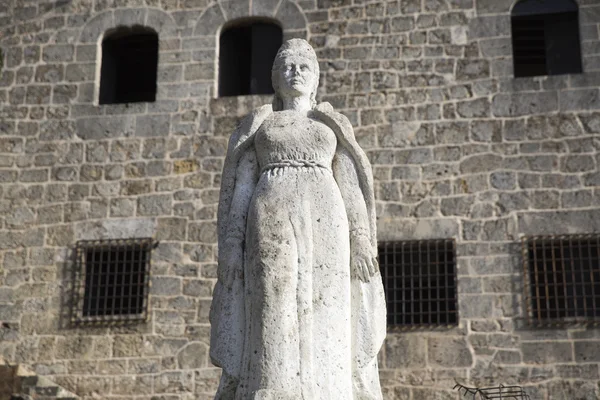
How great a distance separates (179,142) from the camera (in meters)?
14.3

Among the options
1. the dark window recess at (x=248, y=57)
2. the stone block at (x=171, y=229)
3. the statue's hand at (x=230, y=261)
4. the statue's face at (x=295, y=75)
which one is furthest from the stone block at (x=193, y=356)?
the statue's hand at (x=230, y=261)

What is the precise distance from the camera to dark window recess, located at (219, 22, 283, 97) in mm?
14656

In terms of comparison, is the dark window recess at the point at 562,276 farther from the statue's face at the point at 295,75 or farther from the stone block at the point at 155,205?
the statue's face at the point at 295,75

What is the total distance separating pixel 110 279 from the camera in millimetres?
13859

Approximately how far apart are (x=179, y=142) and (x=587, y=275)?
5287 millimetres

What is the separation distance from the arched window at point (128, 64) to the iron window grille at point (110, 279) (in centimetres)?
222

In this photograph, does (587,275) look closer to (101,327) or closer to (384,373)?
(384,373)

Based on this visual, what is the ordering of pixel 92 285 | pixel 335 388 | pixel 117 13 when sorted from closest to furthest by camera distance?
pixel 335 388
pixel 92 285
pixel 117 13

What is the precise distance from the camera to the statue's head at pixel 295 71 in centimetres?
710

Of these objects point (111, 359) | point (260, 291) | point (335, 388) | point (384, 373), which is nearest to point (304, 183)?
point (260, 291)

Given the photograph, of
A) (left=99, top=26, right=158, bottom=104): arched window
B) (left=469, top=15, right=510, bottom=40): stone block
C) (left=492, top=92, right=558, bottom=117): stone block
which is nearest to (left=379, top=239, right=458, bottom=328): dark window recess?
(left=492, top=92, right=558, bottom=117): stone block

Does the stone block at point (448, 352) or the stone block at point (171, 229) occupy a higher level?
the stone block at point (171, 229)

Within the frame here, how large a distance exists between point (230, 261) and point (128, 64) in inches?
387

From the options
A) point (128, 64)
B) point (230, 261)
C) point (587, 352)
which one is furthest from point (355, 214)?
point (128, 64)
